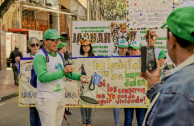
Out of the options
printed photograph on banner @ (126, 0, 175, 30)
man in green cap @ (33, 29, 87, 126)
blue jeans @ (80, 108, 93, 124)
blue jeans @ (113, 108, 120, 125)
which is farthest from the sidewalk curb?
man in green cap @ (33, 29, 87, 126)

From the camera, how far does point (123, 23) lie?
7988 millimetres

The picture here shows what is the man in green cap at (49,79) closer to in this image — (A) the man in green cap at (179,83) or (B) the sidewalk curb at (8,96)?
(A) the man in green cap at (179,83)

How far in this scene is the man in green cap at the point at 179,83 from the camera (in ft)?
3.96

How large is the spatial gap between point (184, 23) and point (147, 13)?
502 centimetres

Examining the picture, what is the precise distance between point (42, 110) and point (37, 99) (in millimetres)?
161

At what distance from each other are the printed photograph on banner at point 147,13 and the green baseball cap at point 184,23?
485 centimetres

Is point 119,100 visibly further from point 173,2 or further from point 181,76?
point 181,76

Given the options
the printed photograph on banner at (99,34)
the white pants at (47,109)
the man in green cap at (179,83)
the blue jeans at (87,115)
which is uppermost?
the printed photograph on banner at (99,34)

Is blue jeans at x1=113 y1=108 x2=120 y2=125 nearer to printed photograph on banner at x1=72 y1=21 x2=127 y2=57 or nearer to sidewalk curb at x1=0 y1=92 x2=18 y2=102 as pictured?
printed photograph on banner at x1=72 y1=21 x2=127 y2=57

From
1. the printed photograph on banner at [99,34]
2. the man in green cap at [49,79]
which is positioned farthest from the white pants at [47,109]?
the printed photograph on banner at [99,34]

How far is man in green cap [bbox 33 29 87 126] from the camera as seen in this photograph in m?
3.64

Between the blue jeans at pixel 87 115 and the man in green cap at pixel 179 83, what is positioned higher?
the man in green cap at pixel 179 83

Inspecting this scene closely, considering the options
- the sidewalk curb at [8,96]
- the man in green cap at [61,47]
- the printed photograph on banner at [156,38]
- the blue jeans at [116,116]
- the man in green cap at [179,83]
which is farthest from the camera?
the sidewalk curb at [8,96]

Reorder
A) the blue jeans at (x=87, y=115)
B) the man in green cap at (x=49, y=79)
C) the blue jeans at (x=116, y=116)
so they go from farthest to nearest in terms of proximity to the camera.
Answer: the blue jeans at (x=87, y=115), the blue jeans at (x=116, y=116), the man in green cap at (x=49, y=79)
